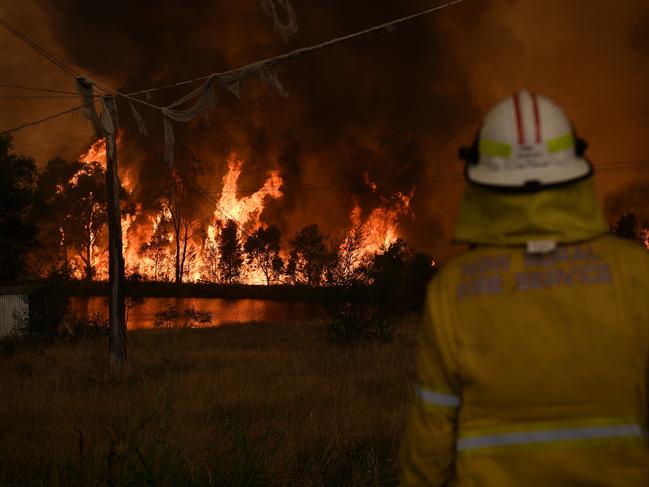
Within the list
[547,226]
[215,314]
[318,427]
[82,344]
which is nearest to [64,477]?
[318,427]

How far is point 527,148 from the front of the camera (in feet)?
4.89

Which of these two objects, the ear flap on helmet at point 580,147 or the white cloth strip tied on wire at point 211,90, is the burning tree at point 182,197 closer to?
the white cloth strip tied on wire at point 211,90

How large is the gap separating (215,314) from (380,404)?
98.7 feet

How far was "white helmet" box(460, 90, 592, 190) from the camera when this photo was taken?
1458mm

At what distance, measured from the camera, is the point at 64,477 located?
11.2ft

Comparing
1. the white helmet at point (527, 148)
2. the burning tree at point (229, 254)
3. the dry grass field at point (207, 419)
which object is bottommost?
the dry grass field at point (207, 419)

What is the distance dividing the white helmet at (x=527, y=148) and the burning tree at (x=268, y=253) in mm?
64127

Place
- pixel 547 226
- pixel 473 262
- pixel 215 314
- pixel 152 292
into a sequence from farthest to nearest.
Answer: pixel 152 292 < pixel 215 314 < pixel 473 262 < pixel 547 226

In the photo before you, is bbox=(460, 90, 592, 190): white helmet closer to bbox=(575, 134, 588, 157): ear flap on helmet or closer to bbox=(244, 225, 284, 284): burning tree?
bbox=(575, 134, 588, 157): ear flap on helmet

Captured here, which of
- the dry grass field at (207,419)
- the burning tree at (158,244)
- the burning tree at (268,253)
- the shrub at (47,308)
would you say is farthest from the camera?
the burning tree at (268,253)

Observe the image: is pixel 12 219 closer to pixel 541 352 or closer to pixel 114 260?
pixel 114 260

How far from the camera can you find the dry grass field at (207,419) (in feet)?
12.1

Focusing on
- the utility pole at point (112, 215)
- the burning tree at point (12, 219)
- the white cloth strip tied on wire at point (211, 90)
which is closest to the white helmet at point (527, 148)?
the white cloth strip tied on wire at point (211, 90)

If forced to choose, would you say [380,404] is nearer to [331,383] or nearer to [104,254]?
[331,383]
